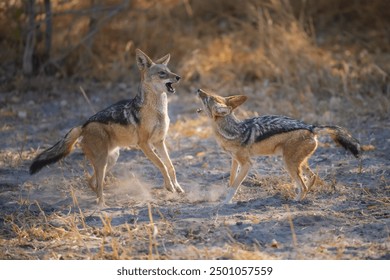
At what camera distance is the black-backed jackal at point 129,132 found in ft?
26.0

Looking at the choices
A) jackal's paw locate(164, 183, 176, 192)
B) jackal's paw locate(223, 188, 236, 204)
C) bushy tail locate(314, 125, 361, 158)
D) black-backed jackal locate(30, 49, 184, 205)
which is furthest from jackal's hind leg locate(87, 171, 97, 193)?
bushy tail locate(314, 125, 361, 158)

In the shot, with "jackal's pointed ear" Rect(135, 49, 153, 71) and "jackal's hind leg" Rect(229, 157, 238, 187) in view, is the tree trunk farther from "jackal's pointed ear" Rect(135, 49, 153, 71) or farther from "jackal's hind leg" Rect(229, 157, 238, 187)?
"jackal's hind leg" Rect(229, 157, 238, 187)

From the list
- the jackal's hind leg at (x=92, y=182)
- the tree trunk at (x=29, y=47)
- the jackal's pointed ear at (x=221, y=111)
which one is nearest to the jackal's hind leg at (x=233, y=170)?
the jackal's pointed ear at (x=221, y=111)

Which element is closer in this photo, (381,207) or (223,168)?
(381,207)

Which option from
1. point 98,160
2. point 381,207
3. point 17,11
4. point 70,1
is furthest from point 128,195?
point 70,1

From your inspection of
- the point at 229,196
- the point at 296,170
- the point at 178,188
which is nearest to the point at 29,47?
the point at 178,188

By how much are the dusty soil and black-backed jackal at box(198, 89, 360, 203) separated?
331mm

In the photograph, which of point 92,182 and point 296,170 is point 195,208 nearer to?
point 296,170

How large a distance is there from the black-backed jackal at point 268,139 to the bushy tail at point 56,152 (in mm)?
1573

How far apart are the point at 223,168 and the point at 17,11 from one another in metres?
5.59

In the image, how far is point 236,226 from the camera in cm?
673

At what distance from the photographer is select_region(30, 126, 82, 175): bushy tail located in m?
7.70

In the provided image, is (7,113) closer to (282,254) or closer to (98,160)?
(98,160)
